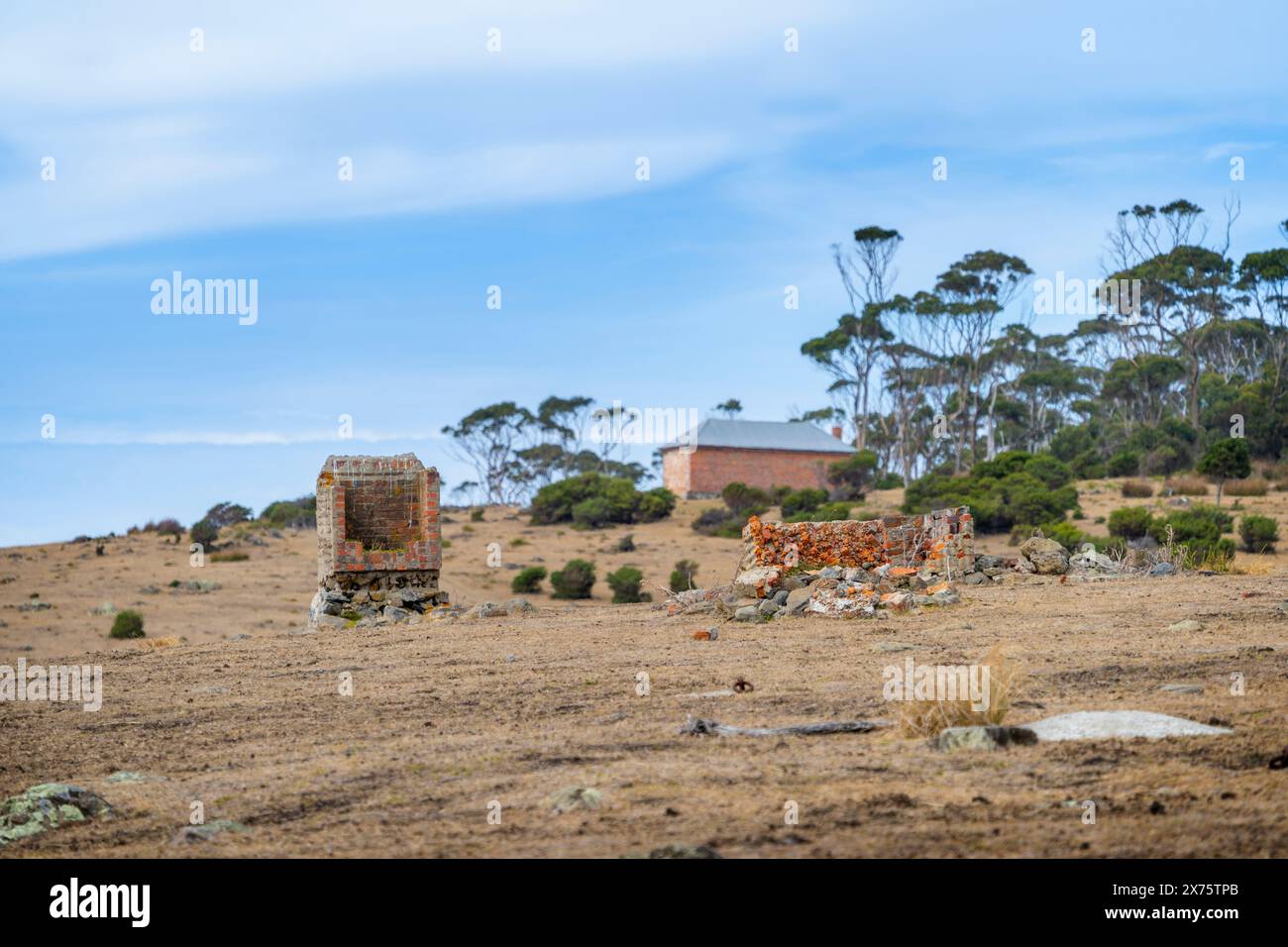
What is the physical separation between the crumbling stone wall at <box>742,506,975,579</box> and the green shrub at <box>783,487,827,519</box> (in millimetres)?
26018

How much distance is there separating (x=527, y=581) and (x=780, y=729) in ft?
79.5

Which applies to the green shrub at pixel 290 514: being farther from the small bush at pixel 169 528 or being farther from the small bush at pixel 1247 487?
the small bush at pixel 1247 487

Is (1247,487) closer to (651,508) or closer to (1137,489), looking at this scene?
(1137,489)

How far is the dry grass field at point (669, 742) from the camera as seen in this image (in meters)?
5.66

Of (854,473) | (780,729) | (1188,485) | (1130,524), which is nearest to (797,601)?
(780,729)

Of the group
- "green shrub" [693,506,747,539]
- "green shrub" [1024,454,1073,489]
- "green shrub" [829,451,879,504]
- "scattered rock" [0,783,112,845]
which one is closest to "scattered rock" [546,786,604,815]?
"scattered rock" [0,783,112,845]

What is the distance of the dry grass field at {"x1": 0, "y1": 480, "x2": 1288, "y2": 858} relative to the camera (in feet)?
18.6

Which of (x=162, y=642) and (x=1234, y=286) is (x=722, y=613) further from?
(x=1234, y=286)

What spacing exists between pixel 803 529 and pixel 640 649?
12.7 ft

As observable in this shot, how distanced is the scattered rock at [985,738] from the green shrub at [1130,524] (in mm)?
25434

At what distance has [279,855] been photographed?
5.81m

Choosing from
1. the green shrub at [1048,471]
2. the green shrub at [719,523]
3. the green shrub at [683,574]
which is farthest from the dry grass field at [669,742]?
the green shrub at [1048,471]

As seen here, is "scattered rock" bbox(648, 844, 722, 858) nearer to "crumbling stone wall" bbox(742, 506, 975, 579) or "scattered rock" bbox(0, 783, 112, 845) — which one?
"scattered rock" bbox(0, 783, 112, 845)
